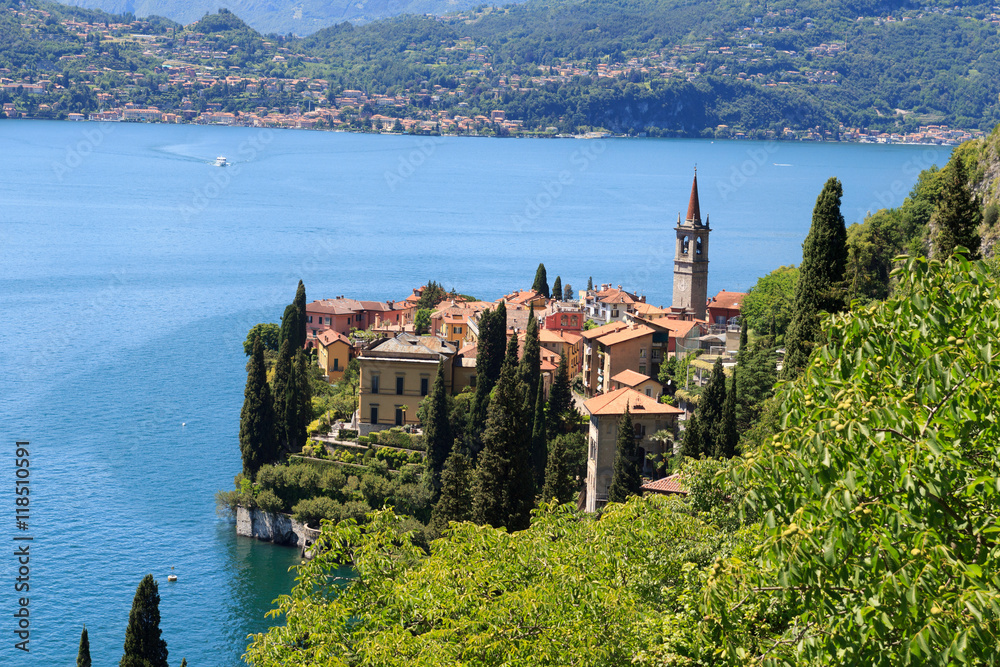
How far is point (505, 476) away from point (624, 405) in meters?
8.78

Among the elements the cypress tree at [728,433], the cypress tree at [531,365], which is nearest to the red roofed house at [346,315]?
the cypress tree at [531,365]

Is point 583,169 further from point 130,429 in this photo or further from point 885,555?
point 885,555

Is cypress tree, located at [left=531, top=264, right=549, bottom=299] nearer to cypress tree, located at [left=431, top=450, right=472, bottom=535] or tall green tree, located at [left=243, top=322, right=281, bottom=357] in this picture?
tall green tree, located at [left=243, top=322, right=281, bottom=357]

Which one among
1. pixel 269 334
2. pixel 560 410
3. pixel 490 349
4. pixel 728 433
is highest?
pixel 728 433

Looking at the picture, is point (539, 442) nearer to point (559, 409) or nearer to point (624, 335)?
point (559, 409)

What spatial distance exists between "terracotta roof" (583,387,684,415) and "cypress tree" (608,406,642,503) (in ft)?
2.89

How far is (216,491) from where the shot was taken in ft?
136

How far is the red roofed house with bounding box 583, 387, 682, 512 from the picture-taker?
33.8m

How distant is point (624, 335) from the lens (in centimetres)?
4394

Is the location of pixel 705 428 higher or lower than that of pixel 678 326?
higher

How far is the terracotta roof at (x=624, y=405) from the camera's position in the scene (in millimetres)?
34344

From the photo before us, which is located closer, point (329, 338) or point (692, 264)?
point (329, 338)

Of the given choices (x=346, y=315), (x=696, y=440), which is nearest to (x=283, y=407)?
(x=696, y=440)

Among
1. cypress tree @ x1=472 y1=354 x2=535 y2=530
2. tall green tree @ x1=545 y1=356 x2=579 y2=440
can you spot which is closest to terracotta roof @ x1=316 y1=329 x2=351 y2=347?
tall green tree @ x1=545 y1=356 x2=579 y2=440
